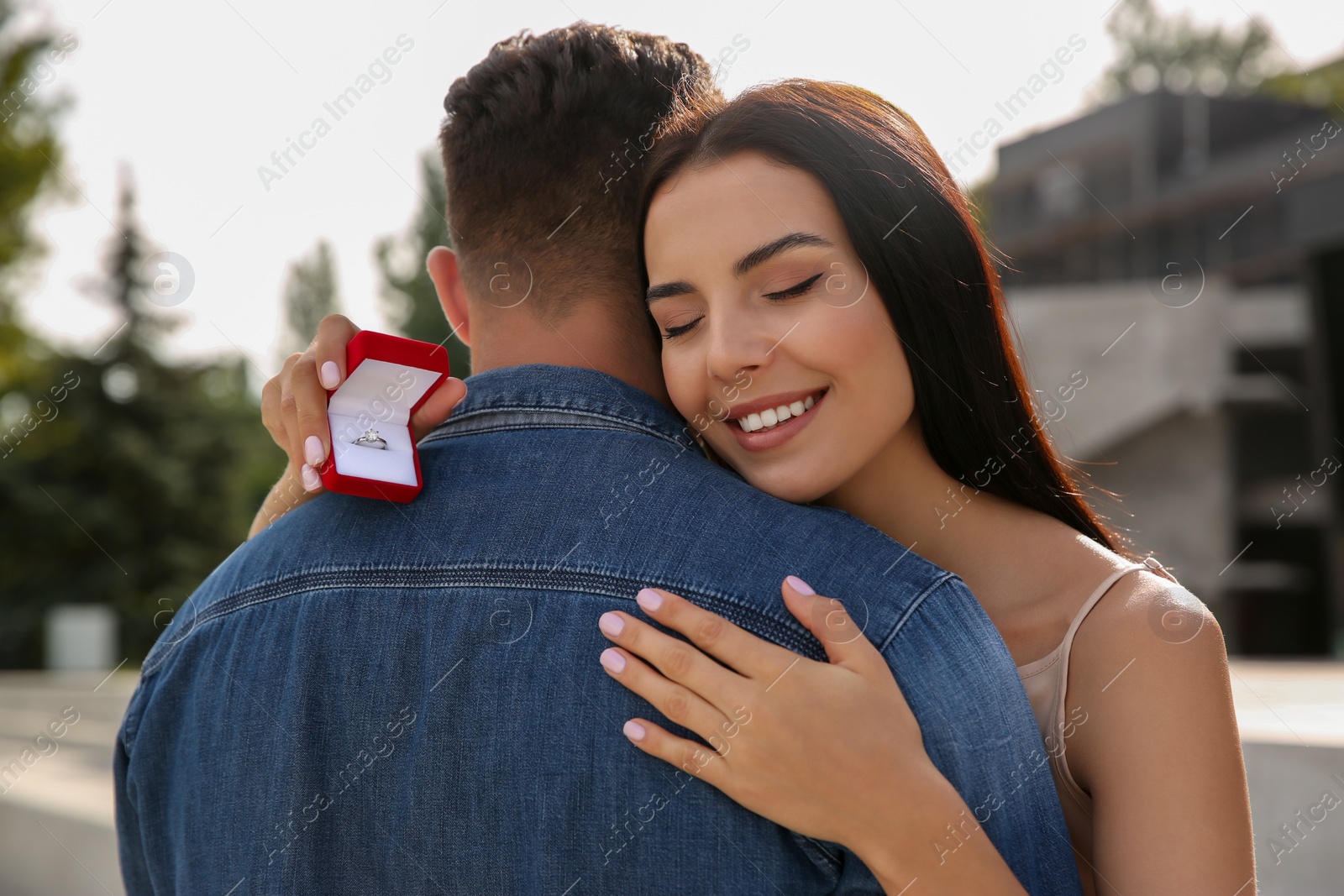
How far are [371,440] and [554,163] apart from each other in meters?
0.58

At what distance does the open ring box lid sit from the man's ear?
0.35 meters

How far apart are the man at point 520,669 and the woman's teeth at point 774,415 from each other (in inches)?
9.6

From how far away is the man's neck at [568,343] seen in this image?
5.57ft

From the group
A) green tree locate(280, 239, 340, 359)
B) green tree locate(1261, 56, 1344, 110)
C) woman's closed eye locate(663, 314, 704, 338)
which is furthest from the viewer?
green tree locate(280, 239, 340, 359)

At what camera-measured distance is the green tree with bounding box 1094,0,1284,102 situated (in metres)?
37.2

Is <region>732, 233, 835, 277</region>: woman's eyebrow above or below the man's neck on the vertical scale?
above

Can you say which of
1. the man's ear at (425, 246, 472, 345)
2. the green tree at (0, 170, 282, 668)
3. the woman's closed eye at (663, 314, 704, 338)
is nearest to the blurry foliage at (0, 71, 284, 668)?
the green tree at (0, 170, 282, 668)

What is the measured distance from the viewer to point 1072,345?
2108cm

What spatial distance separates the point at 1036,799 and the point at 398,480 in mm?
892

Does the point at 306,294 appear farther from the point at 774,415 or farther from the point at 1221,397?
the point at 774,415

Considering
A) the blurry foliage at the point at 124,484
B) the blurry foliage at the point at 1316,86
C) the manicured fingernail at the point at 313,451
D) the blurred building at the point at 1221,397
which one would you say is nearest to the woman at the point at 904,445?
the manicured fingernail at the point at 313,451

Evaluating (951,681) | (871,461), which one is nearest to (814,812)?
(951,681)

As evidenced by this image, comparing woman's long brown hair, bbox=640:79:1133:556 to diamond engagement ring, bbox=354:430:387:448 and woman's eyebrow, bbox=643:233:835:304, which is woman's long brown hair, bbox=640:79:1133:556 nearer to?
woman's eyebrow, bbox=643:233:835:304

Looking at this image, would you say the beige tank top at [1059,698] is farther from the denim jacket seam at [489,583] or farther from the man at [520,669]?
the denim jacket seam at [489,583]
